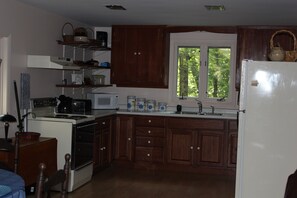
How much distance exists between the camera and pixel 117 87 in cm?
714

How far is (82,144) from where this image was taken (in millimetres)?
5305

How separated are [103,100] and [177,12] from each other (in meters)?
2.06

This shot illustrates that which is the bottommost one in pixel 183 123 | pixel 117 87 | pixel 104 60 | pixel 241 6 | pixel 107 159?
pixel 107 159

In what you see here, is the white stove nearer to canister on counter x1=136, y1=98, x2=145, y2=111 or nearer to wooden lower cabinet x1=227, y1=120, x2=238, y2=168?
canister on counter x1=136, y1=98, x2=145, y2=111

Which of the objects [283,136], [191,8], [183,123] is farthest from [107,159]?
[283,136]

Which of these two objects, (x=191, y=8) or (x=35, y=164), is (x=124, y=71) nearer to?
(x=191, y=8)

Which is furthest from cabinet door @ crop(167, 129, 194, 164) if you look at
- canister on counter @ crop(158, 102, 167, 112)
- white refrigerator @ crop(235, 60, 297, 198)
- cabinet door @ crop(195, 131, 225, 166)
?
white refrigerator @ crop(235, 60, 297, 198)

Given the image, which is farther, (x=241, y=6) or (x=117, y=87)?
(x=117, y=87)

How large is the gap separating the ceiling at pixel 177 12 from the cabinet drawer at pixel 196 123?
1.44 metres

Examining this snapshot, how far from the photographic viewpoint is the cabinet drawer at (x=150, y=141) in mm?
6447

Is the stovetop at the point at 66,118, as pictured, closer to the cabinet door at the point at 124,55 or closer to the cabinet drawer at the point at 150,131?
the cabinet drawer at the point at 150,131

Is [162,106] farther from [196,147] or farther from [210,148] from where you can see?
[210,148]

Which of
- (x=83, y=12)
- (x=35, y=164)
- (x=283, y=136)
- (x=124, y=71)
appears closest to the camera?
(x=283, y=136)

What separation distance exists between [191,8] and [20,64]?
2.13m
